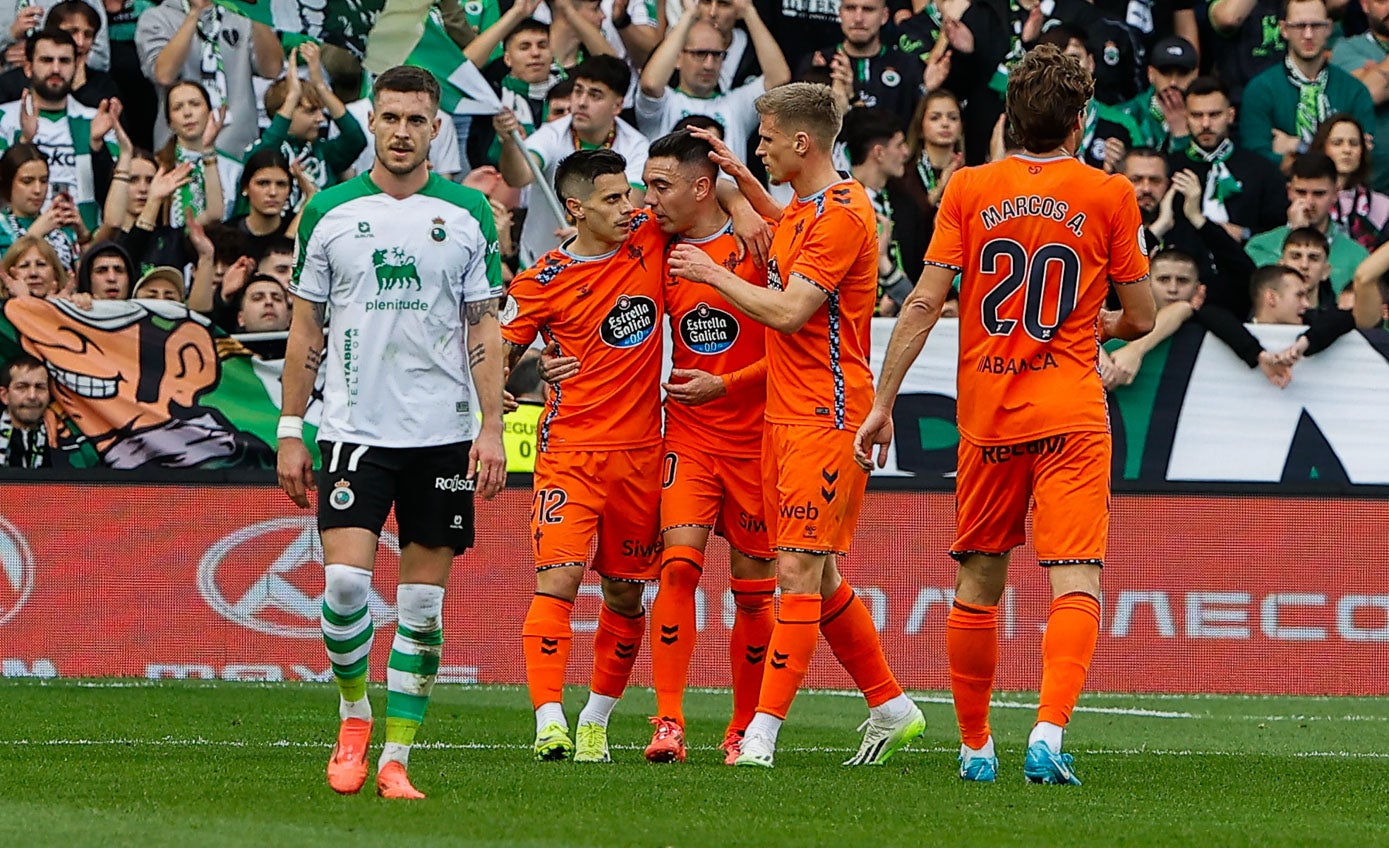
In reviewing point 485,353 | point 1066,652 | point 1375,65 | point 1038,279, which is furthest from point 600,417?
point 1375,65

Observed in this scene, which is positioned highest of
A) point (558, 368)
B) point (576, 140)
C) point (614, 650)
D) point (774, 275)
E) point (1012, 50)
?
point (1012, 50)

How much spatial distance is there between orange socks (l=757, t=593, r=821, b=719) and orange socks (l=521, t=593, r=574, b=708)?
0.89 m

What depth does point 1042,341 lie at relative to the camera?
24.7 feet

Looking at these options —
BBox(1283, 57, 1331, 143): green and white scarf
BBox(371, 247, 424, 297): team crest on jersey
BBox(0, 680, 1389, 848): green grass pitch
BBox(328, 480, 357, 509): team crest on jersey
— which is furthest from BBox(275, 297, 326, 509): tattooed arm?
BBox(1283, 57, 1331, 143): green and white scarf

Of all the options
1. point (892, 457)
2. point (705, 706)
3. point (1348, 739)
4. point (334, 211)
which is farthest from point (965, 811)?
point (892, 457)

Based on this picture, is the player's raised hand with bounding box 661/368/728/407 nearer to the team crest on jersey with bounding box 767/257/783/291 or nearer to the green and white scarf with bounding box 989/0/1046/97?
the team crest on jersey with bounding box 767/257/783/291

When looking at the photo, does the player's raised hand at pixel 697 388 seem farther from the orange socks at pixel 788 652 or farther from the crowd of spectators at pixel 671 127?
the crowd of spectators at pixel 671 127

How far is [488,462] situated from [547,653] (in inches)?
73.1

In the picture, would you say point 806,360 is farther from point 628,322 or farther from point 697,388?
point 628,322

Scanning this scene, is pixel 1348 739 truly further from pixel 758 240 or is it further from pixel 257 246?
pixel 257 246

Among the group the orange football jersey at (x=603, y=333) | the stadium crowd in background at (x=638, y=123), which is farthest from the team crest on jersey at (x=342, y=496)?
the stadium crowd in background at (x=638, y=123)

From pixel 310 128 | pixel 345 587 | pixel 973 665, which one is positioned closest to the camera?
pixel 345 587

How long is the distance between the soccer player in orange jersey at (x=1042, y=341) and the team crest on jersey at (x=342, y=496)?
6.15 feet

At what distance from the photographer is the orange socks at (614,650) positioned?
28.6 ft
